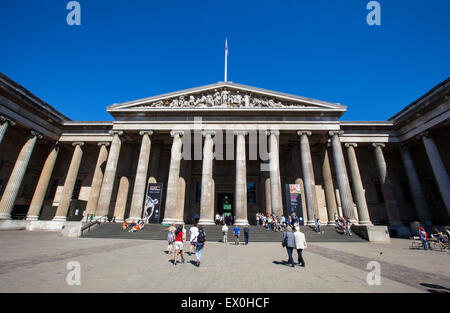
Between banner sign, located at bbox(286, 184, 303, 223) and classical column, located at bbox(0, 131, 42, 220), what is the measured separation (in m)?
27.6

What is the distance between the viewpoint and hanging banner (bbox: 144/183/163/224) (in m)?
20.2

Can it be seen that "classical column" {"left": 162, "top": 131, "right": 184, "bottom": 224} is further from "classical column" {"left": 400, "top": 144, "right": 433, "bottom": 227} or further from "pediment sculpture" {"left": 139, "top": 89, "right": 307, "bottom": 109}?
"classical column" {"left": 400, "top": 144, "right": 433, "bottom": 227}

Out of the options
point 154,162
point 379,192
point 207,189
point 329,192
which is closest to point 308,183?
point 329,192

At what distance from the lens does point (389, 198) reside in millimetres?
22859

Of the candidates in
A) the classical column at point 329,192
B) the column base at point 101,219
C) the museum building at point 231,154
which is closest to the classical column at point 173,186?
the museum building at point 231,154

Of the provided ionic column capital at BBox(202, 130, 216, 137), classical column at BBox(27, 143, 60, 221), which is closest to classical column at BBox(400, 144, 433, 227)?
ionic column capital at BBox(202, 130, 216, 137)

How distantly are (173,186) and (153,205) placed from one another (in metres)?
2.65

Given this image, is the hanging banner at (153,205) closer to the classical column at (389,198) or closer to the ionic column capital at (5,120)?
the ionic column capital at (5,120)

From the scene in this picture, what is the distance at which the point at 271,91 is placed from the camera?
23.0 m

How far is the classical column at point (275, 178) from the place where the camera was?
1961 centimetres

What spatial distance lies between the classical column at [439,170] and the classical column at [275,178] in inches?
579

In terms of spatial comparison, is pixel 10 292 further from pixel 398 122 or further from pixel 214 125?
pixel 398 122

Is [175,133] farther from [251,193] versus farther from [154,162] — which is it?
[251,193]
